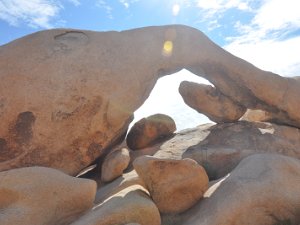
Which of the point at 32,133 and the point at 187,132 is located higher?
the point at 32,133

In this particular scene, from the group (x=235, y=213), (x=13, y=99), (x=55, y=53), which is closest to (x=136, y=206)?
(x=235, y=213)

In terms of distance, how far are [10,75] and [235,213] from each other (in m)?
7.10

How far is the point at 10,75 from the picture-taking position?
35.4 ft

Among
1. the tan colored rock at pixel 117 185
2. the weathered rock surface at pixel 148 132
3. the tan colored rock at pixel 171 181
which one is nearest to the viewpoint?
the tan colored rock at pixel 171 181

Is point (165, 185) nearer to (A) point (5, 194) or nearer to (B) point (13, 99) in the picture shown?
(A) point (5, 194)

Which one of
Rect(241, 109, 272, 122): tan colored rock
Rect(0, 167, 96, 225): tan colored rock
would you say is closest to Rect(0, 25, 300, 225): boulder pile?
Rect(0, 167, 96, 225): tan colored rock

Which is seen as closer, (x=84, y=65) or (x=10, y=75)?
(x=10, y=75)

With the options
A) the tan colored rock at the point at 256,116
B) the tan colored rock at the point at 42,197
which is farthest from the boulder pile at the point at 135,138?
the tan colored rock at the point at 256,116

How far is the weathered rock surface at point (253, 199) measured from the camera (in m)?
8.24

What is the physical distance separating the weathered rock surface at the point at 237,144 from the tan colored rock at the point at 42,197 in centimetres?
431

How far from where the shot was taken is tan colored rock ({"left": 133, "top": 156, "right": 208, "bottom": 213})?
9102 mm

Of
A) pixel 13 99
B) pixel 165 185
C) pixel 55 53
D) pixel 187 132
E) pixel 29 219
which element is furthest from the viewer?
pixel 187 132

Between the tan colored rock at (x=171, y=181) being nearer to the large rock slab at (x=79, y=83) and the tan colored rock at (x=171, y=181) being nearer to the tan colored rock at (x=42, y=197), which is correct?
the tan colored rock at (x=42, y=197)

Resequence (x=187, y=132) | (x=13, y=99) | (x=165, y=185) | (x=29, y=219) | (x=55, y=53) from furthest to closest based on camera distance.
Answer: (x=187, y=132), (x=55, y=53), (x=13, y=99), (x=165, y=185), (x=29, y=219)
